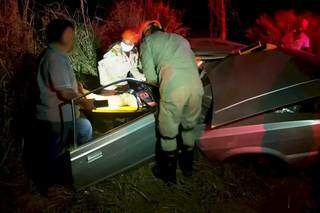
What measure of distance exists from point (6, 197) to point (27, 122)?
97cm

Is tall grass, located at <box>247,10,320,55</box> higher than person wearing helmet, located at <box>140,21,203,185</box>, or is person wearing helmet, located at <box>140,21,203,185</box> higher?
person wearing helmet, located at <box>140,21,203,185</box>

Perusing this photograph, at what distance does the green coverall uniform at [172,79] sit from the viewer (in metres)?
4.54

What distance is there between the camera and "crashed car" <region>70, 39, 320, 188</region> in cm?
448

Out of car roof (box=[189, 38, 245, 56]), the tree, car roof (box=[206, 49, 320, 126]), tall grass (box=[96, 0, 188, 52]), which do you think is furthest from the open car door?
the tree

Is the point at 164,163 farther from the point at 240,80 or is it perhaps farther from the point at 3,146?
the point at 3,146

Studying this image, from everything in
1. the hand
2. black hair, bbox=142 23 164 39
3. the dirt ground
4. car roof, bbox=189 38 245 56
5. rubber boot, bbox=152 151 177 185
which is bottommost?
the dirt ground

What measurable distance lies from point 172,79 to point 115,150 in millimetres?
849

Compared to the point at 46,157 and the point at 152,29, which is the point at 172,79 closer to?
the point at 152,29

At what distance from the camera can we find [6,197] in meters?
5.10

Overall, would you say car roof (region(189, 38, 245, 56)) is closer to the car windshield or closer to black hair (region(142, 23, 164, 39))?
the car windshield

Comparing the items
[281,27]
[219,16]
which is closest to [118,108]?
[281,27]

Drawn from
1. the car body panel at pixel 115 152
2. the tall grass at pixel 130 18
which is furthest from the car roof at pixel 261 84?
the tall grass at pixel 130 18

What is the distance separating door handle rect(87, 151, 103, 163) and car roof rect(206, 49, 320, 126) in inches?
44.3

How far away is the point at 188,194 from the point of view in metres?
5.01
